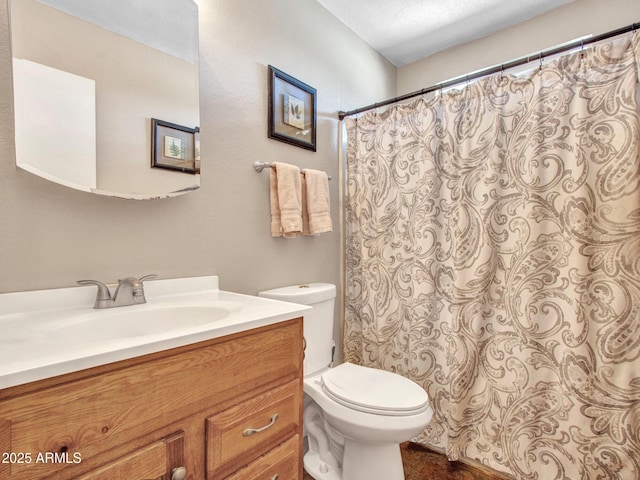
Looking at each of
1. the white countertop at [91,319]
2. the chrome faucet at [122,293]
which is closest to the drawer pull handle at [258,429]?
the white countertop at [91,319]

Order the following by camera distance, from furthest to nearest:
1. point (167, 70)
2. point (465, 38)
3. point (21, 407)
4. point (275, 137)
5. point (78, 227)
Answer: point (465, 38), point (275, 137), point (167, 70), point (78, 227), point (21, 407)

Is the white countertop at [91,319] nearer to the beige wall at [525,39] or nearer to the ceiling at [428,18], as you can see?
the ceiling at [428,18]

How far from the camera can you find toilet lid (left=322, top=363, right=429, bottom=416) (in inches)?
46.0

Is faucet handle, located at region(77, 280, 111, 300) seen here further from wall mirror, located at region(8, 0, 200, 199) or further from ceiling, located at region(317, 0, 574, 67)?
ceiling, located at region(317, 0, 574, 67)

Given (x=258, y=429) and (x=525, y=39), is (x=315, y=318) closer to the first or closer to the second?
(x=258, y=429)

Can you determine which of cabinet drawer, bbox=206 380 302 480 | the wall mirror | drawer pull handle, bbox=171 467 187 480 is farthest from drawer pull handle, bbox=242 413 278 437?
the wall mirror

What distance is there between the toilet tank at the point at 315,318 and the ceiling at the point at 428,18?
5.32 ft

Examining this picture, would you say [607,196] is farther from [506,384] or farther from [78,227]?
[78,227]

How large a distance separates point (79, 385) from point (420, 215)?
155cm

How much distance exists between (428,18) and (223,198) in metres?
1.69

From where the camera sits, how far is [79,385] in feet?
1.83

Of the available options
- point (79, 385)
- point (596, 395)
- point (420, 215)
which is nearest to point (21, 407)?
point (79, 385)

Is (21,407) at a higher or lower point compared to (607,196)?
lower

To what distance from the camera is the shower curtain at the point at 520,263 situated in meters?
1.24
